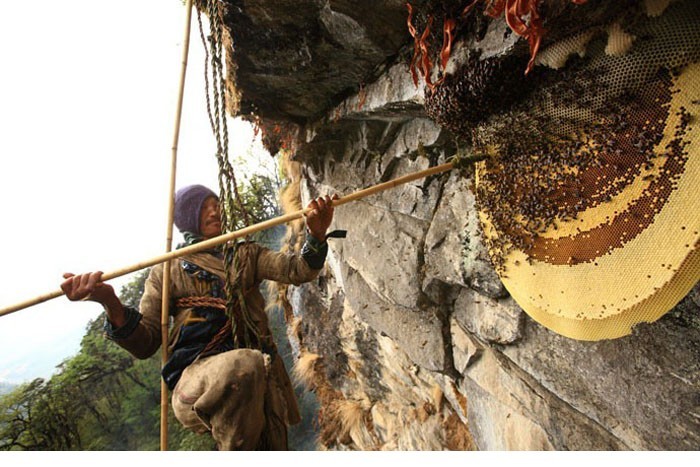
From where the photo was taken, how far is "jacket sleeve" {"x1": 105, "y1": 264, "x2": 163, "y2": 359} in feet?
7.02

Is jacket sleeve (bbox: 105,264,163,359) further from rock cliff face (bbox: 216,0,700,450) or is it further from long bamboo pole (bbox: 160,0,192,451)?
rock cliff face (bbox: 216,0,700,450)

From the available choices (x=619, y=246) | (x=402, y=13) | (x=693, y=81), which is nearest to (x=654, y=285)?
(x=619, y=246)

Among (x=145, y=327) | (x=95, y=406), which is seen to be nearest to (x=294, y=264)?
(x=145, y=327)

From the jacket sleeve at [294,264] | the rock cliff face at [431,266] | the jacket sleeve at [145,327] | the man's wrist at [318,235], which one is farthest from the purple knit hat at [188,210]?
the rock cliff face at [431,266]

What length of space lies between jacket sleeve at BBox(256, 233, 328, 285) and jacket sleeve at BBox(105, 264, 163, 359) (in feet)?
2.37

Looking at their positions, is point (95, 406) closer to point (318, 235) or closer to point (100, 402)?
point (100, 402)

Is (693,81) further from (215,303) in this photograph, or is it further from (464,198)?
(215,303)

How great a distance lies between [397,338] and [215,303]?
2.34 metres

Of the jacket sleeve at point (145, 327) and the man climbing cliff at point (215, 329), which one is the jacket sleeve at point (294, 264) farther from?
the jacket sleeve at point (145, 327)

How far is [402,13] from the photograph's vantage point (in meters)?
2.25

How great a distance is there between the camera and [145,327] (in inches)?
88.6

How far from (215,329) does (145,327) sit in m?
0.45

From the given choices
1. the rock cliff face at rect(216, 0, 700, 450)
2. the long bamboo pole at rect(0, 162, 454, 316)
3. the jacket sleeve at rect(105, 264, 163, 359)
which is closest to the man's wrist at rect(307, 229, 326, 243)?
the long bamboo pole at rect(0, 162, 454, 316)

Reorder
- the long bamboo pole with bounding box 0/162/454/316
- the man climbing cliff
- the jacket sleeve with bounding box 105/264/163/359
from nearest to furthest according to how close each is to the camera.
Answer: the long bamboo pole with bounding box 0/162/454/316, the man climbing cliff, the jacket sleeve with bounding box 105/264/163/359
